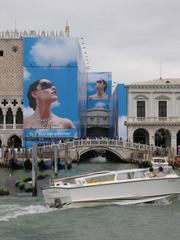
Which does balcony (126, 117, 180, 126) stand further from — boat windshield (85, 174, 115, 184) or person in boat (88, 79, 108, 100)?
boat windshield (85, 174, 115, 184)

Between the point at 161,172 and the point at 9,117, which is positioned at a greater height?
the point at 9,117

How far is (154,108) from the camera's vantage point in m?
54.2


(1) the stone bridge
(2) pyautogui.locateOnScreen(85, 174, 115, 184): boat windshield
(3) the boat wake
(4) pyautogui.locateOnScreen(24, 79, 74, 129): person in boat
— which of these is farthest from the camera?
(4) pyautogui.locateOnScreen(24, 79, 74, 129): person in boat

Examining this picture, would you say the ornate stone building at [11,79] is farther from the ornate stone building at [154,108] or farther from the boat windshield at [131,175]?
the boat windshield at [131,175]

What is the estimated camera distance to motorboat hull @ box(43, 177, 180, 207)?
63.8 ft

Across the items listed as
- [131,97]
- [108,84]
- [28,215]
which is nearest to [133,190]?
[28,215]

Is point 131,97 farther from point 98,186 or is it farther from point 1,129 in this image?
point 98,186

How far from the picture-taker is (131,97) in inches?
2136

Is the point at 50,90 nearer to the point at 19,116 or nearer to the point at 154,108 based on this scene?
the point at 19,116

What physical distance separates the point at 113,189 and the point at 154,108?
34.6 m

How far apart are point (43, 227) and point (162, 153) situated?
103ft

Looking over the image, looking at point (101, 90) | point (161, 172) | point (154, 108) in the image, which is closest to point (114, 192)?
point (161, 172)

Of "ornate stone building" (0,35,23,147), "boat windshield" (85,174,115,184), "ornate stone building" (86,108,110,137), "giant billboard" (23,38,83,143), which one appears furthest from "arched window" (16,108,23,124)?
"boat windshield" (85,174,115,184)

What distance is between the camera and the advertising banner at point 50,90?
183ft
